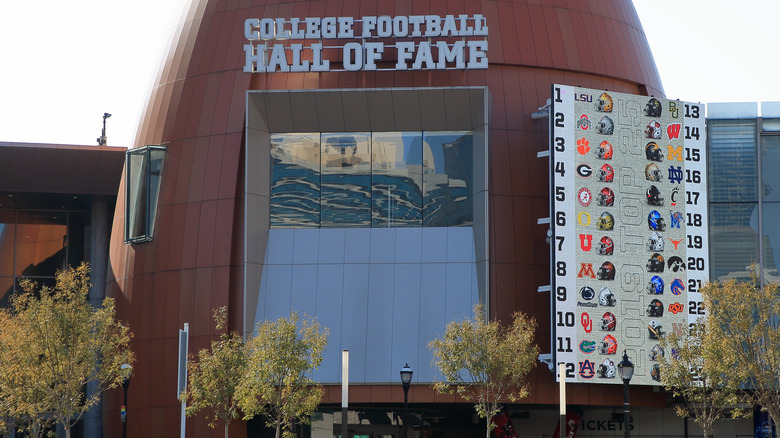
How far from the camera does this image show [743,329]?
35625mm

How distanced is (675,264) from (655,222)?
1895mm

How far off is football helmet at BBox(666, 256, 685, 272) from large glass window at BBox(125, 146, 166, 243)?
843 inches

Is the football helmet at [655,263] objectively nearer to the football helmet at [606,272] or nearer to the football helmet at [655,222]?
the football helmet at [655,222]

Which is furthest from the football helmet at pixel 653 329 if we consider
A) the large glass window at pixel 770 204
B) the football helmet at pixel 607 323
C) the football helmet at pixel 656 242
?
the large glass window at pixel 770 204

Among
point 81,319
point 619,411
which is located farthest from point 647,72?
point 81,319

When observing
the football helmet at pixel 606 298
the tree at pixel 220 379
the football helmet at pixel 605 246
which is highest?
the football helmet at pixel 605 246

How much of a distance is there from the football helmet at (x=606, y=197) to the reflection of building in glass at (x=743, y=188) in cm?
552

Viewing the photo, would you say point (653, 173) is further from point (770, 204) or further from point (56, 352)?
point (56, 352)

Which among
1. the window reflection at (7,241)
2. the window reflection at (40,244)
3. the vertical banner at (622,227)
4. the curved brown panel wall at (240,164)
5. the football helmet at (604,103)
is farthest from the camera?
the window reflection at (40,244)

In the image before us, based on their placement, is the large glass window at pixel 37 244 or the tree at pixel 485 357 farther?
the large glass window at pixel 37 244

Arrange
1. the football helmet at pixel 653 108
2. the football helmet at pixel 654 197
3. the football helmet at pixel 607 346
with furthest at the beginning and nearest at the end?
1. the football helmet at pixel 653 108
2. the football helmet at pixel 654 197
3. the football helmet at pixel 607 346

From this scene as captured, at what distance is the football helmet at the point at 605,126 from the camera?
140 feet

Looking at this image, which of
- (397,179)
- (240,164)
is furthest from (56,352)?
(397,179)

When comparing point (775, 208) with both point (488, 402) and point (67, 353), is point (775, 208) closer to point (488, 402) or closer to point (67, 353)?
point (488, 402)
